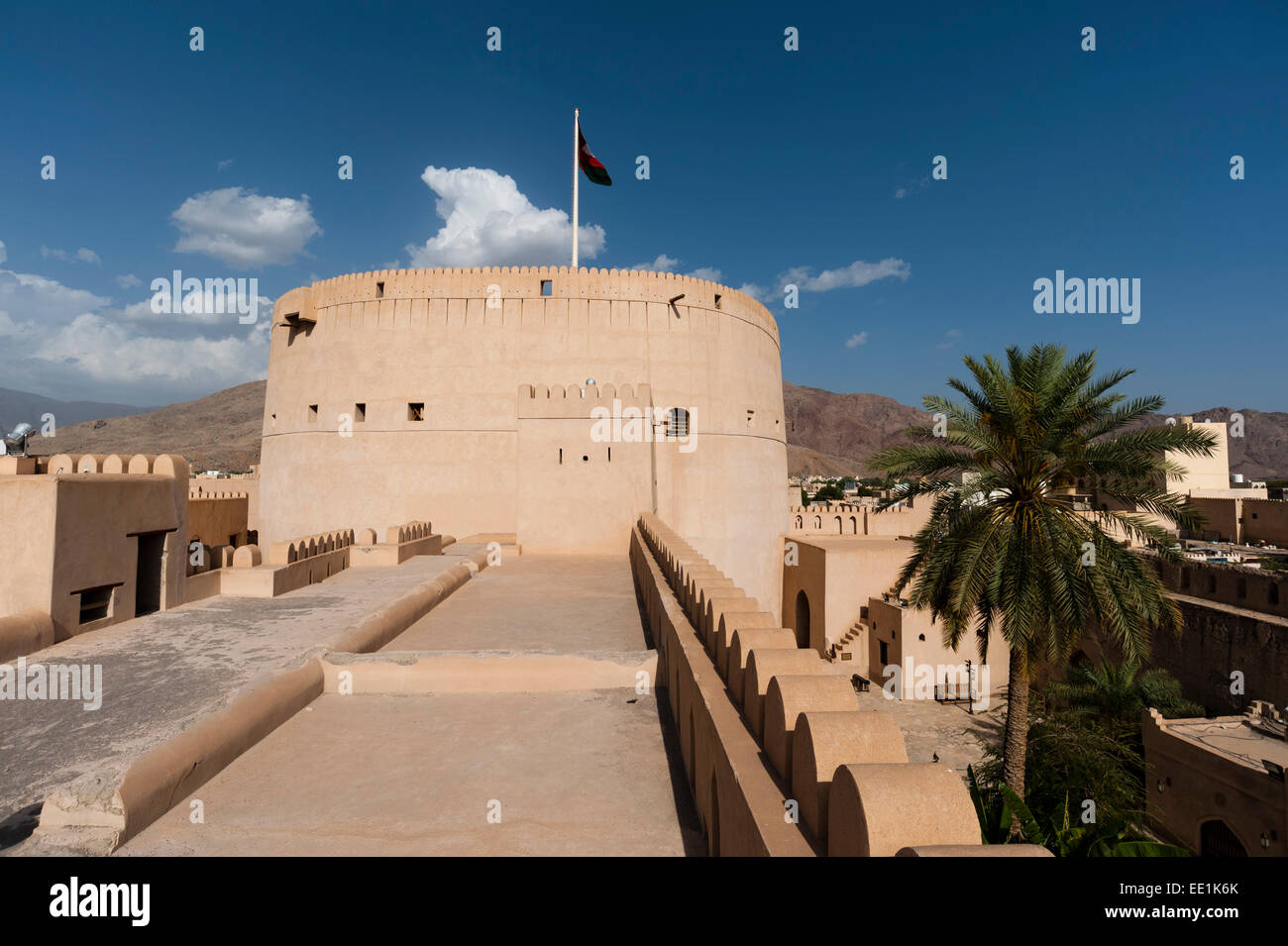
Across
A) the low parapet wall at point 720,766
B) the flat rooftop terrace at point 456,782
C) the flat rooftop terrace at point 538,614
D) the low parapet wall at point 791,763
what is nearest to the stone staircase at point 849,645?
the flat rooftop terrace at point 538,614

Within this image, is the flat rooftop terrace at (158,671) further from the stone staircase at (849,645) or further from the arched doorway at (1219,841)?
the stone staircase at (849,645)

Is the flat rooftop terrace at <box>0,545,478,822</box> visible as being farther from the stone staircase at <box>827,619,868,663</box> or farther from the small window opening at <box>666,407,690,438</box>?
the stone staircase at <box>827,619,868,663</box>

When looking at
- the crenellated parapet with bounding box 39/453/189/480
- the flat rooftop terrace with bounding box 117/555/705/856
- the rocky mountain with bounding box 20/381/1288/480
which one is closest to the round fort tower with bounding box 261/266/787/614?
the crenellated parapet with bounding box 39/453/189/480

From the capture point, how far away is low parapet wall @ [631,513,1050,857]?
6.04 feet

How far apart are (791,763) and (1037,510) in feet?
26.2

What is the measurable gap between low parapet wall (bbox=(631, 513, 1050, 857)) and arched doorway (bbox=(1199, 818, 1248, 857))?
1236 cm

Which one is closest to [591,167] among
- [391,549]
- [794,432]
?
[391,549]

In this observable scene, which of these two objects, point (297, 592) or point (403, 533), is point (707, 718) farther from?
point (403, 533)

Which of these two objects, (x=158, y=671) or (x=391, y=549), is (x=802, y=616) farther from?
(x=158, y=671)

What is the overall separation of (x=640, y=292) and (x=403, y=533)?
10484mm

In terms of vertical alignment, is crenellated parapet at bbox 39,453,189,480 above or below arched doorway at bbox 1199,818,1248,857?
above

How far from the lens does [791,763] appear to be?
264 cm

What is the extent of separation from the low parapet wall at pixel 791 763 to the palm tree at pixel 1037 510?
562 centimetres
